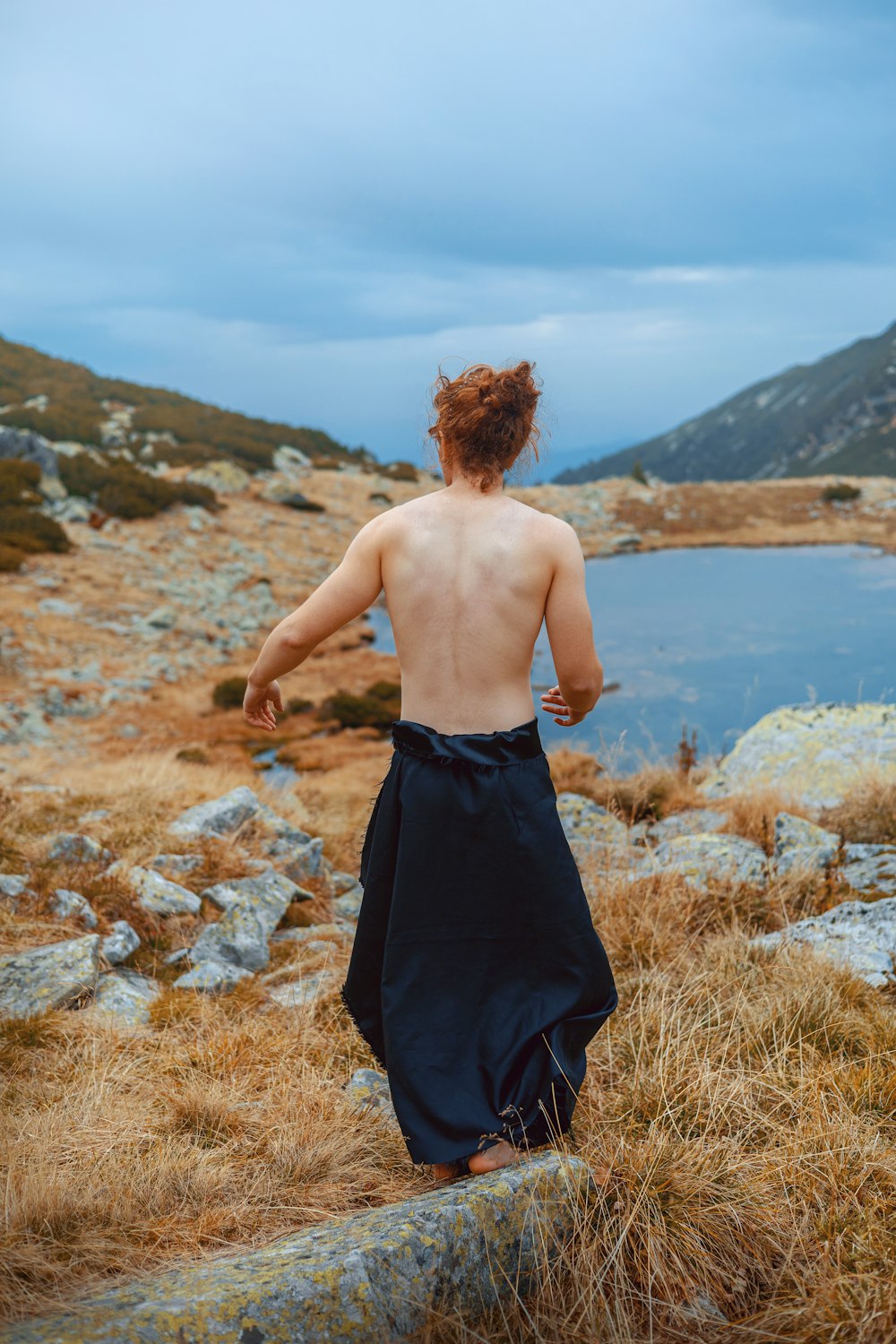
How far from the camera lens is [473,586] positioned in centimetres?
245

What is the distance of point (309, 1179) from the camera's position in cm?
254

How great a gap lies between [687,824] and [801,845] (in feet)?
3.94

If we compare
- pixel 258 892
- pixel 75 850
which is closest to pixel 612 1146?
pixel 258 892

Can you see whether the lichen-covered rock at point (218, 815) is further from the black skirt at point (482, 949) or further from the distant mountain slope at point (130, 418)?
the distant mountain slope at point (130, 418)

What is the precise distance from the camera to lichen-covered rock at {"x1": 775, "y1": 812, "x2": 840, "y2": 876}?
4.83 m

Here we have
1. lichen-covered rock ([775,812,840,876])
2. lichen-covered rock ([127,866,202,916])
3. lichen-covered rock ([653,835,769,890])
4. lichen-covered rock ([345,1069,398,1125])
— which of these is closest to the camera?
lichen-covered rock ([345,1069,398,1125])

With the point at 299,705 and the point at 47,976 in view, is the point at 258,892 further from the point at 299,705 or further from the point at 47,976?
the point at 299,705

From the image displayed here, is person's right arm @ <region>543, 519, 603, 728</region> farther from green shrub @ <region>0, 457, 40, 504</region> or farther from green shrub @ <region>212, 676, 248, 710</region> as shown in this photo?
green shrub @ <region>0, 457, 40, 504</region>

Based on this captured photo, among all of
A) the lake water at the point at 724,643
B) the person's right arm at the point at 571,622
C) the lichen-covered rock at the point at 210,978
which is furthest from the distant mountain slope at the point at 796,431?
the person's right arm at the point at 571,622

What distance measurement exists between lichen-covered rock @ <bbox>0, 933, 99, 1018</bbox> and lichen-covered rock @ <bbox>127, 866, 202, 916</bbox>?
1.81ft

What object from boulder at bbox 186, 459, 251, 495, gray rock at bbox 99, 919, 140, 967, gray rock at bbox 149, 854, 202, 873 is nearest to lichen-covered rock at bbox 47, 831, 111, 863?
gray rock at bbox 149, 854, 202, 873

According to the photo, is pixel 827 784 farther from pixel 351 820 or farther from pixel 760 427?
pixel 760 427

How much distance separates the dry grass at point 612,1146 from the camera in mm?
2039

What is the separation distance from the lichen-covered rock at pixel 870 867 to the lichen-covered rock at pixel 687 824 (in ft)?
3.33
